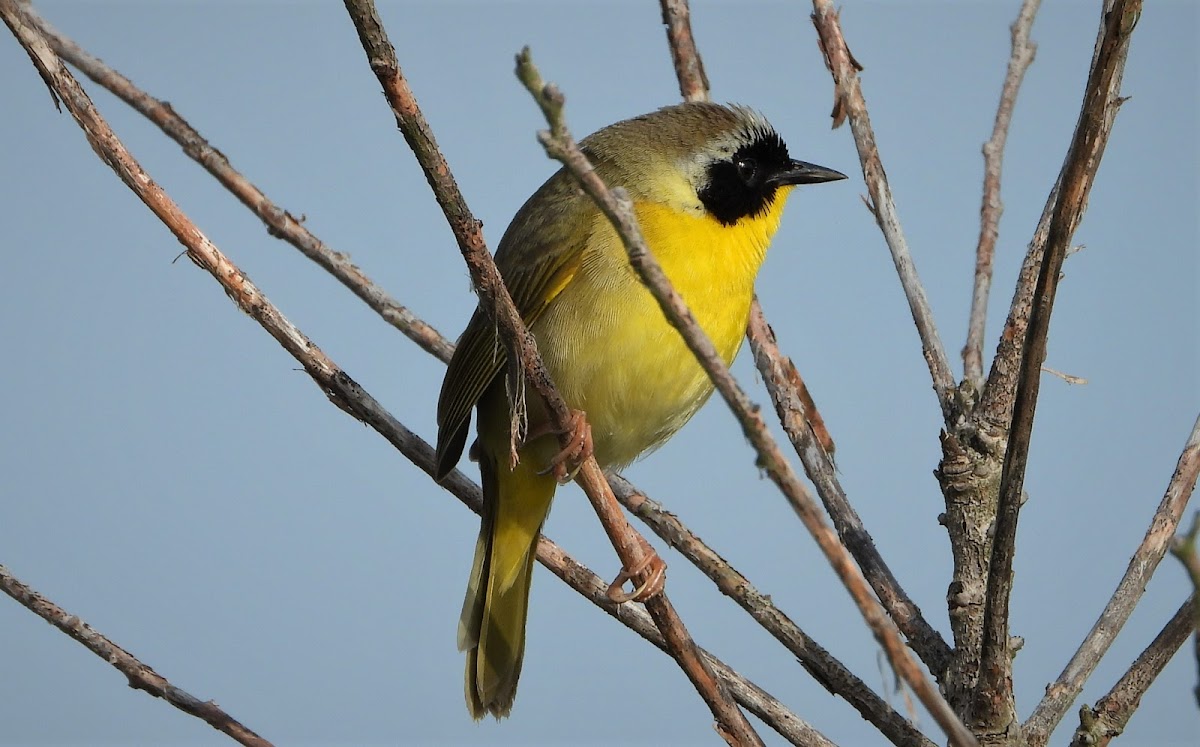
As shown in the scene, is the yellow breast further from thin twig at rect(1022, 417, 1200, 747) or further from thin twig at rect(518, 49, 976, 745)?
thin twig at rect(518, 49, 976, 745)

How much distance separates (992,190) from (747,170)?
28.9 inches

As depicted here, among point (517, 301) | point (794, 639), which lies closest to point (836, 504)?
point (794, 639)

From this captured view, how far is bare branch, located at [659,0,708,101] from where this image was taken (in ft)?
9.50

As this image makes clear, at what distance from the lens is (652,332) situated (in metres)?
2.63

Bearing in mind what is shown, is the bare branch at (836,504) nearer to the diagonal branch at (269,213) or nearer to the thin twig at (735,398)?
the diagonal branch at (269,213)

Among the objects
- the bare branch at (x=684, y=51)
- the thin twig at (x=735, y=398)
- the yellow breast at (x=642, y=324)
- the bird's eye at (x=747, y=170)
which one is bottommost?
the thin twig at (x=735, y=398)

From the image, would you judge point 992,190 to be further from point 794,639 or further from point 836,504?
point 794,639

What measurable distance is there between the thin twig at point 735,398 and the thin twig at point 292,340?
2.41ft

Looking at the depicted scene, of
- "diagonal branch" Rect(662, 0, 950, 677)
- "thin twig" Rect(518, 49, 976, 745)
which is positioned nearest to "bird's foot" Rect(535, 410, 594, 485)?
"diagonal branch" Rect(662, 0, 950, 677)

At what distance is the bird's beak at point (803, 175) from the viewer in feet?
10.4

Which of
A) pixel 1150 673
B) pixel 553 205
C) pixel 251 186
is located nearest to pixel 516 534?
pixel 553 205

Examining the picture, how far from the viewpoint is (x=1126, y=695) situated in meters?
1.88

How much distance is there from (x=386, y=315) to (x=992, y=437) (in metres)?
1.32

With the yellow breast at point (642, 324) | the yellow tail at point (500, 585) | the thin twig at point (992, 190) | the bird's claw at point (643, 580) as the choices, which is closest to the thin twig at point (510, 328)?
the bird's claw at point (643, 580)
